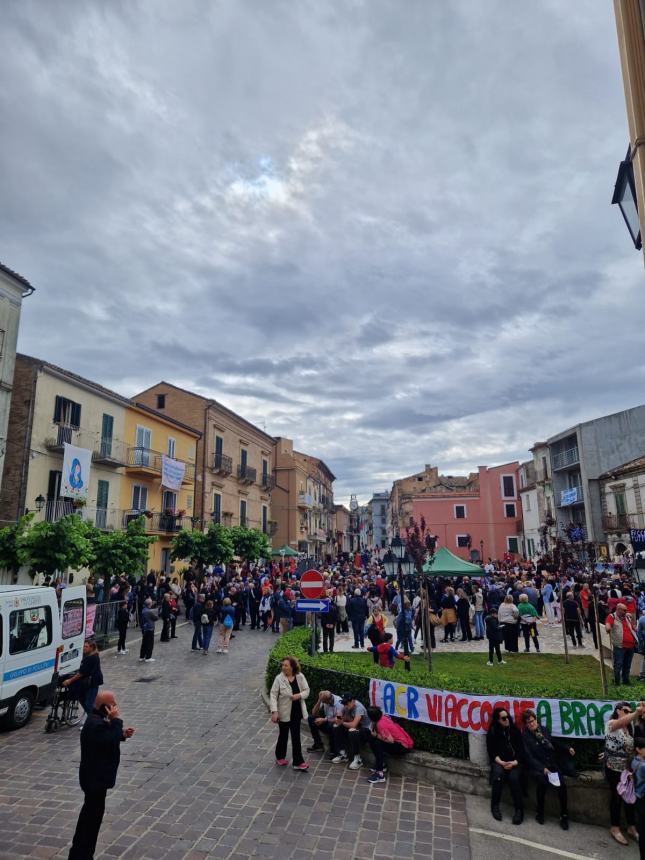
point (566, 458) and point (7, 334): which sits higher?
point (7, 334)

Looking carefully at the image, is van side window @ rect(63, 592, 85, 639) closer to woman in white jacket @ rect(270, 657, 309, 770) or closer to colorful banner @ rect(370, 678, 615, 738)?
woman in white jacket @ rect(270, 657, 309, 770)

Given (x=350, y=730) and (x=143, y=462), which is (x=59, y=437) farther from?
(x=350, y=730)

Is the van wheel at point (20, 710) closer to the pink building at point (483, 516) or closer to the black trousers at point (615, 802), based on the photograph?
the black trousers at point (615, 802)

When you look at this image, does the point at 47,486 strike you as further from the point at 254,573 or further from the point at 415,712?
the point at 415,712

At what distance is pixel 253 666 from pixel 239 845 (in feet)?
28.4

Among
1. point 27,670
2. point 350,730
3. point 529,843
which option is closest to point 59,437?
point 27,670

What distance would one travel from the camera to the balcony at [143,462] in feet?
94.8

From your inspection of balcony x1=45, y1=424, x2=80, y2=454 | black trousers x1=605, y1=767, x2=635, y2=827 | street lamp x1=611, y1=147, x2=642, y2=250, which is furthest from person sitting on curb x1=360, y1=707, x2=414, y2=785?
balcony x1=45, y1=424, x2=80, y2=454

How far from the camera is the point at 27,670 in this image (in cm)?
978

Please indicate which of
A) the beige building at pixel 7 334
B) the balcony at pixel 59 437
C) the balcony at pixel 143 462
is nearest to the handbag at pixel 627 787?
the beige building at pixel 7 334

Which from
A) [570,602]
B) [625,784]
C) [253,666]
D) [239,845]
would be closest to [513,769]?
[625,784]

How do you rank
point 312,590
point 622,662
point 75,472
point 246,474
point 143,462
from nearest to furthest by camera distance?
point 312,590 < point 622,662 < point 75,472 < point 143,462 < point 246,474

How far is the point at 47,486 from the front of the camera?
22984 millimetres

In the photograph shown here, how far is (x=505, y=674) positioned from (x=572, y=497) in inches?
1204
